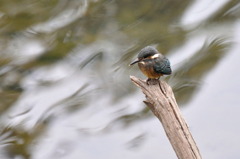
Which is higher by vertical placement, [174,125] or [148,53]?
[148,53]

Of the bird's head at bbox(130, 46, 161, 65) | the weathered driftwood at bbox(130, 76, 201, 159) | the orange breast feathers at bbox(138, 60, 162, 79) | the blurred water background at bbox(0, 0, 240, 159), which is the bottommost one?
the weathered driftwood at bbox(130, 76, 201, 159)

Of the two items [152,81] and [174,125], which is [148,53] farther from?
[174,125]

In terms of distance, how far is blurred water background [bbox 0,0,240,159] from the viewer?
4.03 meters

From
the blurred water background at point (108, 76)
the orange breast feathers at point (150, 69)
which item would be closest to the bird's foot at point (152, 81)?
the orange breast feathers at point (150, 69)

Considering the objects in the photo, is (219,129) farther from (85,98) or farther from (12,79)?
(12,79)

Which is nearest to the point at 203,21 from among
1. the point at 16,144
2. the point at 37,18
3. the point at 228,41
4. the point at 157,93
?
the point at 228,41

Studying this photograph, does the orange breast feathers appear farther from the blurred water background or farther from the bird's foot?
the blurred water background

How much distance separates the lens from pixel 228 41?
4.92 m

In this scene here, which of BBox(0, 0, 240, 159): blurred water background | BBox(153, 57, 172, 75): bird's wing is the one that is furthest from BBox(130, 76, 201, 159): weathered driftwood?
BBox(0, 0, 240, 159): blurred water background

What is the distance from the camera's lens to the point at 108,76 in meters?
4.77

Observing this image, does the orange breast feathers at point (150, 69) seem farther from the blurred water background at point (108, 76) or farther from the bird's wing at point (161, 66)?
the blurred water background at point (108, 76)

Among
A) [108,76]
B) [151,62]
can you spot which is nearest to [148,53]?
[151,62]

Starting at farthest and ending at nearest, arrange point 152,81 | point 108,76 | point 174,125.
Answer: point 108,76, point 152,81, point 174,125

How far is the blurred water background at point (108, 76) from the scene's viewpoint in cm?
403
